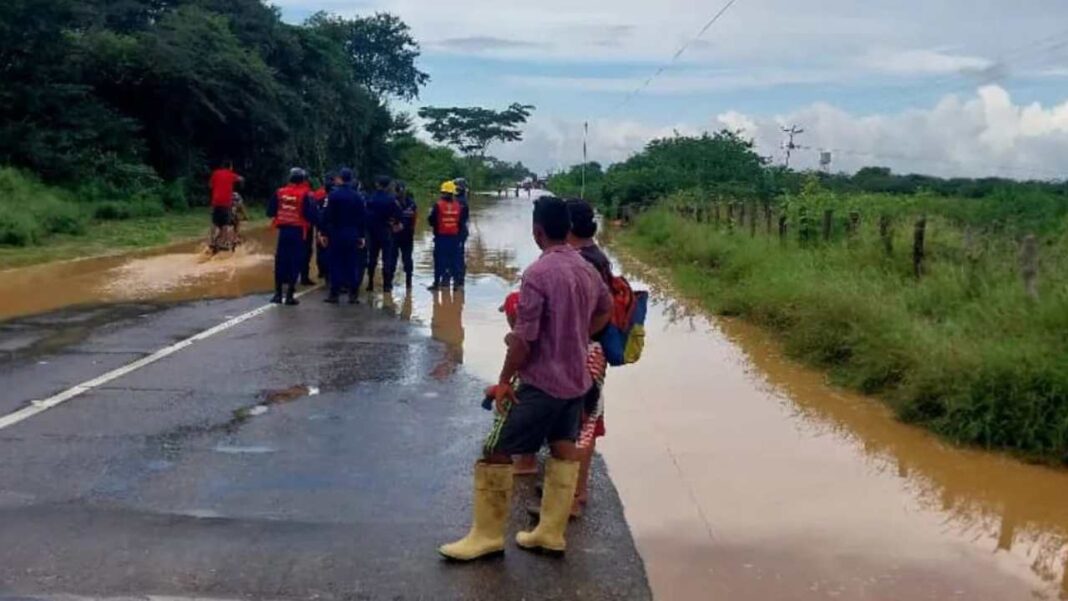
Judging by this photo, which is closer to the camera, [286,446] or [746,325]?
[286,446]

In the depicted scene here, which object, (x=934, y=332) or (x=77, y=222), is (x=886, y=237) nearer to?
(x=934, y=332)

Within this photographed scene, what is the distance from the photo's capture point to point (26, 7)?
92.8 feet

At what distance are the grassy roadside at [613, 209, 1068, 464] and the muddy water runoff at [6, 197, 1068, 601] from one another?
0.26 m

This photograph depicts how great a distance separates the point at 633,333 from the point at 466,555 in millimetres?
1519

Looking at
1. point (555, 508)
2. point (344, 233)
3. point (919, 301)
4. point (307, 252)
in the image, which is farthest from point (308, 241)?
point (555, 508)

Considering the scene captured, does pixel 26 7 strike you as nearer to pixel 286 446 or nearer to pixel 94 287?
pixel 94 287

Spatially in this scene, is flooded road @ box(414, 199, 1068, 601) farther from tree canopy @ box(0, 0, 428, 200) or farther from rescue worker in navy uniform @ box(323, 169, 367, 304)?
tree canopy @ box(0, 0, 428, 200)

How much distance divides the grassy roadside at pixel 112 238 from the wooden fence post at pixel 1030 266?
47.0ft

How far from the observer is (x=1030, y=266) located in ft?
32.6

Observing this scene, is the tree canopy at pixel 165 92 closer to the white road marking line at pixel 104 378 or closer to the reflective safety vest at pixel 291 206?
the reflective safety vest at pixel 291 206

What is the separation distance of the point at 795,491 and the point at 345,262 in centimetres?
955

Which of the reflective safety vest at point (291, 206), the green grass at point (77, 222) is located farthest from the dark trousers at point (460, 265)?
the green grass at point (77, 222)

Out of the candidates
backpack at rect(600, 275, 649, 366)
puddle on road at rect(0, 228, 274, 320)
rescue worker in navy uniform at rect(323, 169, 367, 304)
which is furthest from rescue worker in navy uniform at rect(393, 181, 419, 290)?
backpack at rect(600, 275, 649, 366)

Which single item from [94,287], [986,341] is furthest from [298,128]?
[986,341]
